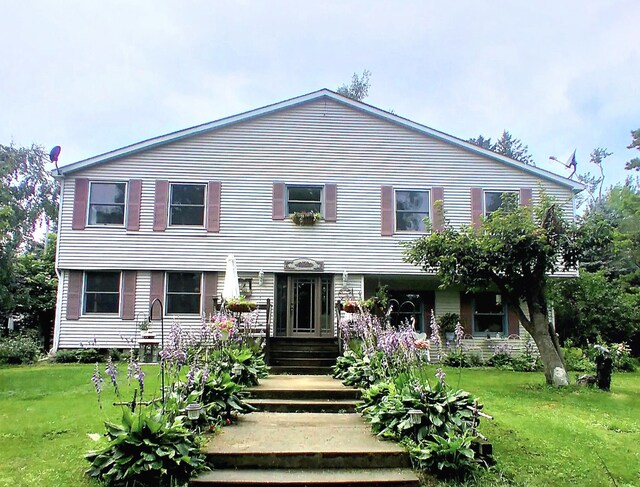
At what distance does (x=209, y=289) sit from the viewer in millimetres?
13969

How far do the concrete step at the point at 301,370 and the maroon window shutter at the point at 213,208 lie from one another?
5381 mm

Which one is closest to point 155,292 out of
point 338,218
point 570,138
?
point 338,218

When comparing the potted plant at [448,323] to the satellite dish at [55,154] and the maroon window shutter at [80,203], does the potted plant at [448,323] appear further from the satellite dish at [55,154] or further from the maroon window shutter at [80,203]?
the satellite dish at [55,154]

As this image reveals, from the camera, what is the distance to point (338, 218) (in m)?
14.5

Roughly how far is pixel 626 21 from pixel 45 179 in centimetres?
2670

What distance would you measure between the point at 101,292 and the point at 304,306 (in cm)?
561

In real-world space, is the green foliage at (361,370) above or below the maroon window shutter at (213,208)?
below

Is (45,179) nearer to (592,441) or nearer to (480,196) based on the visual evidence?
(480,196)

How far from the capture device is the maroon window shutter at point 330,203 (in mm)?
14445

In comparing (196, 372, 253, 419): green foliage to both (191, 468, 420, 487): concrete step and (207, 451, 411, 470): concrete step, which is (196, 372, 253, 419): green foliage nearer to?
(207, 451, 411, 470): concrete step

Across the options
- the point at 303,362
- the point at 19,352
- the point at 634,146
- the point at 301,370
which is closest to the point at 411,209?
the point at 303,362

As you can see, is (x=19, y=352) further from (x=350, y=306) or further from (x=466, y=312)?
(x=466, y=312)

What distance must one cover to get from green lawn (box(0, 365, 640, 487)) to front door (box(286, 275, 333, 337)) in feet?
14.7

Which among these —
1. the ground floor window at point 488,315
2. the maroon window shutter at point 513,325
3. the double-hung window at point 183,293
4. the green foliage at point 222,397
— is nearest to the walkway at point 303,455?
the green foliage at point 222,397
